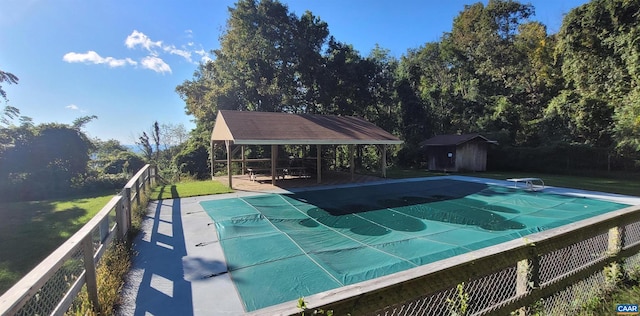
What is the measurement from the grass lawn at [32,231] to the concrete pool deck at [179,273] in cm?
149

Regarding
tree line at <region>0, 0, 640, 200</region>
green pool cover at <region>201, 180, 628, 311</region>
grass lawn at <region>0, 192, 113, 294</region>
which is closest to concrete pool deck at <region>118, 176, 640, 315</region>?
green pool cover at <region>201, 180, 628, 311</region>

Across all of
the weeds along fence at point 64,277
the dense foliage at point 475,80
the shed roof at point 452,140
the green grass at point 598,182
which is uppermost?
the dense foliage at point 475,80

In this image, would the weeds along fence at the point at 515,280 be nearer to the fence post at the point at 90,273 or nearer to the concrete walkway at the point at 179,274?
the concrete walkway at the point at 179,274

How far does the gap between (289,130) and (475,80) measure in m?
21.0

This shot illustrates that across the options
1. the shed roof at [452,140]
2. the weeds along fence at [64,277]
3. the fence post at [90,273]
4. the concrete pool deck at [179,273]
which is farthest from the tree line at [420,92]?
the fence post at [90,273]

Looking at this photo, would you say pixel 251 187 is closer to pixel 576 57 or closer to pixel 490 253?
pixel 490 253

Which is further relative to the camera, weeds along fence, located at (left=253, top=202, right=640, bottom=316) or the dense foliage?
the dense foliage

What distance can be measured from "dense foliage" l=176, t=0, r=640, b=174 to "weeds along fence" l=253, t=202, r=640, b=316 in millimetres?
15464

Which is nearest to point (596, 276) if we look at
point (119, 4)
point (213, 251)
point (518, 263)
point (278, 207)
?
point (518, 263)

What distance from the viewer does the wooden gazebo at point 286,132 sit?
1133cm

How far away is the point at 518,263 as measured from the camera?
2.30 metres

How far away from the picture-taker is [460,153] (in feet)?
60.2

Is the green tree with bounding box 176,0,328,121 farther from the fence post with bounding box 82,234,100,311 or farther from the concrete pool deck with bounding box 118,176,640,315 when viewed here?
the fence post with bounding box 82,234,100,311

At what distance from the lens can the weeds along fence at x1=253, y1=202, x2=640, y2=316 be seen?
5.03 ft
